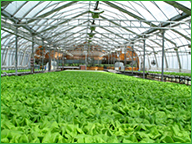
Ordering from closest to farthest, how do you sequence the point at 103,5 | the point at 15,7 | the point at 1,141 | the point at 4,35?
the point at 1,141
the point at 15,7
the point at 103,5
the point at 4,35

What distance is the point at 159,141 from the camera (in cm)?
168

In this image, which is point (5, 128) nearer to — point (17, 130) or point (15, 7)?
point (17, 130)

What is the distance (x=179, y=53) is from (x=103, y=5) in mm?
17279

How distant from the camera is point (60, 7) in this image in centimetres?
1730

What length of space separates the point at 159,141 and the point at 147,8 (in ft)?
55.3

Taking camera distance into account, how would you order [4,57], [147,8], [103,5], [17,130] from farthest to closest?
[4,57]
[103,5]
[147,8]
[17,130]

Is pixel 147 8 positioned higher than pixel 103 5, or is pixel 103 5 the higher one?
pixel 103 5

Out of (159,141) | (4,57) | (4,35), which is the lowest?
(159,141)

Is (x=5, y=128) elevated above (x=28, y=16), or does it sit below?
below

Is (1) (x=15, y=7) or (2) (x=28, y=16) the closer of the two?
(1) (x=15, y=7)

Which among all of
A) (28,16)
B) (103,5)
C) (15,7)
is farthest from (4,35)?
(103,5)

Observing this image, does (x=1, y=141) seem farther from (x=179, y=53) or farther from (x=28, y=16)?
(x=179, y=53)

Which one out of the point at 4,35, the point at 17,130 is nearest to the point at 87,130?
the point at 17,130

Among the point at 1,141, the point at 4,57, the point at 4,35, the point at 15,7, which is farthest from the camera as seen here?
the point at 4,57
